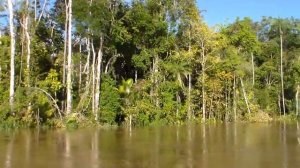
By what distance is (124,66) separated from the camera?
38844mm

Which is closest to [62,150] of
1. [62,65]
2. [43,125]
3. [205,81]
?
[43,125]

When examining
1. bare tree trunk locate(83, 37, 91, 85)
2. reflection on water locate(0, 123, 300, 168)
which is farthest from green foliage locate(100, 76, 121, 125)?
reflection on water locate(0, 123, 300, 168)

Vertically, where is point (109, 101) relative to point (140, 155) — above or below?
above

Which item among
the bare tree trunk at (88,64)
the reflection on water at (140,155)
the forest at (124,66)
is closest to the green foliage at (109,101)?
the forest at (124,66)

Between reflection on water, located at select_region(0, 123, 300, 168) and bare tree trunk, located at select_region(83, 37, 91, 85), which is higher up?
bare tree trunk, located at select_region(83, 37, 91, 85)

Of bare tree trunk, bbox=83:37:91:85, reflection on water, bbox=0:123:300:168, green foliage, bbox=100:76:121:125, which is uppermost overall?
bare tree trunk, bbox=83:37:91:85

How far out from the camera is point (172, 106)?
36594 millimetres

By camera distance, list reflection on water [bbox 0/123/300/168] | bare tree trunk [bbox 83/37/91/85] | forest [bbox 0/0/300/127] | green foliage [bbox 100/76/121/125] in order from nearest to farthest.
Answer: reflection on water [bbox 0/123/300/168] → forest [bbox 0/0/300/127] → green foliage [bbox 100/76/121/125] → bare tree trunk [bbox 83/37/91/85]

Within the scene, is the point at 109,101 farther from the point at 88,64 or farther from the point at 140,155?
the point at 140,155

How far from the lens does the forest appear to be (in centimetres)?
3019

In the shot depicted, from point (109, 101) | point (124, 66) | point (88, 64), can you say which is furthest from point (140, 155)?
point (124, 66)

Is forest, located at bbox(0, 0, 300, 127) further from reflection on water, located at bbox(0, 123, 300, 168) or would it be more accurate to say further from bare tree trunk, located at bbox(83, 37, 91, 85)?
reflection on water, located at bbox(0, 123, 300, 168)

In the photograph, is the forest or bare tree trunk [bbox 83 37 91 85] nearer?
the forest

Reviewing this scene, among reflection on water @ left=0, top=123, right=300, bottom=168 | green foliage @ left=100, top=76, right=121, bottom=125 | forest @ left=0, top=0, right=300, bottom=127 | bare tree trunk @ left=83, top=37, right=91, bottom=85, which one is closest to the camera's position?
reflection on water @ left=0, top=123, right=300, bottom=168
